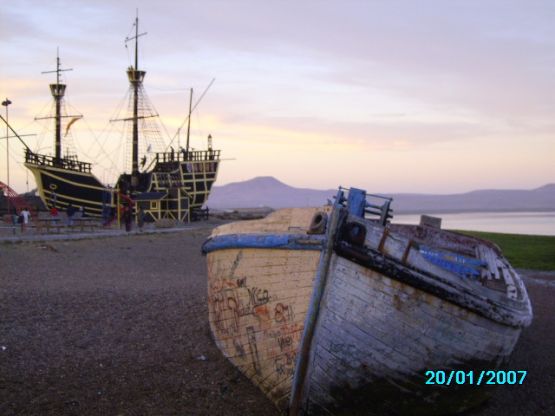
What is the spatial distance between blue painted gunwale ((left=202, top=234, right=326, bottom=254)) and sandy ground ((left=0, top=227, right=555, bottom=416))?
1818 mm

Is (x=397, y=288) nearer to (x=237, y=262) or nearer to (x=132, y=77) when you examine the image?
(x=237, y=262)

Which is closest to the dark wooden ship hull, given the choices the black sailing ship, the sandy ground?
the black sailing ship

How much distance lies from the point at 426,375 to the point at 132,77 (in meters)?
43.8

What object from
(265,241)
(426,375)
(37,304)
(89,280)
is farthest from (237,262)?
(89,280)

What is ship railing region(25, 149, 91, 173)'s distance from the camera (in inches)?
1619

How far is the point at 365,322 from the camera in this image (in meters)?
6.35

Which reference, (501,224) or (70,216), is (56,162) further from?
(501,224)

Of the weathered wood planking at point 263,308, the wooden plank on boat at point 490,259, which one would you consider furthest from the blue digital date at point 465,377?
the wooden plank on boat at point 490,259

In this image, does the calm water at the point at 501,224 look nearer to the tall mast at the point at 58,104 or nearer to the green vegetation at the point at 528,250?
the green vegetation at the point at 528,250

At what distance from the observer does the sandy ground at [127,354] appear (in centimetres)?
705

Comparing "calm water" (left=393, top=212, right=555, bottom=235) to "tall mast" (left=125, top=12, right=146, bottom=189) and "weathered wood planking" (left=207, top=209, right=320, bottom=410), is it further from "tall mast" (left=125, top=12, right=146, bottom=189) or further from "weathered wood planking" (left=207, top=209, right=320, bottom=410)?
"weathered wood planking" (left=207, top=209, right=320, bottom=410)

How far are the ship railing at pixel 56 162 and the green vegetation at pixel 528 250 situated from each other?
92.1ft

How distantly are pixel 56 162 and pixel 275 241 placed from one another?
39.0m

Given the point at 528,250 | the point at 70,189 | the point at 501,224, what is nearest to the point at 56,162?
the point at 70,189
